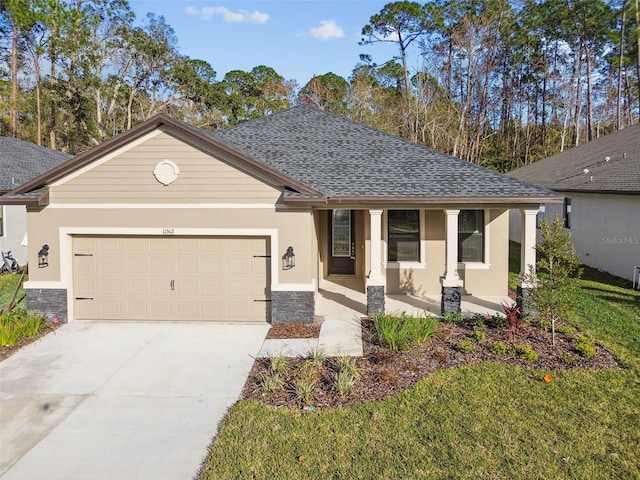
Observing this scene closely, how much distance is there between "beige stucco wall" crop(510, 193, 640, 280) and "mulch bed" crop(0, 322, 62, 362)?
14.7m

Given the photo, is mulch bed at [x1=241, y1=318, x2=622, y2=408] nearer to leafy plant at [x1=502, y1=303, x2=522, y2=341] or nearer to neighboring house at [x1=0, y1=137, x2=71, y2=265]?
leafy plant at [x1=502, y1=303, x2=522, y2=341]

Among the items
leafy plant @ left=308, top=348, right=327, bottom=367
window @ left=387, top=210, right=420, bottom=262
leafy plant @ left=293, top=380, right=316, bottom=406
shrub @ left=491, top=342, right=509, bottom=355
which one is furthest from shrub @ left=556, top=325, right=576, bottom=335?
leafy plant @ left=293, top=380, right=316, bottom=406

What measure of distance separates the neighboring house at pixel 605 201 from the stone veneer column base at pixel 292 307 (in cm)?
952

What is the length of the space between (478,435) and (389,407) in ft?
3.66

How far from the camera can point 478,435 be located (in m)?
5.15

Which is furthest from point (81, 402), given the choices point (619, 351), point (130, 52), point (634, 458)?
point (130, 52)

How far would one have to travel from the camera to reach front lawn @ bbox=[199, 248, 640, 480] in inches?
180

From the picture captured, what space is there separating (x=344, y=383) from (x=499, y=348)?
2.93 metres

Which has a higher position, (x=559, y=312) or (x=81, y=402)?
(x=559, y=312)

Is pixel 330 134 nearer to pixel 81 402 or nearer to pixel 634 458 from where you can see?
pixel 81 402

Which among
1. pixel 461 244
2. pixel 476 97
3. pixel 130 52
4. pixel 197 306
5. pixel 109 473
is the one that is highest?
Result: pixel 130 52

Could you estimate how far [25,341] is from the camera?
8469 millimetres

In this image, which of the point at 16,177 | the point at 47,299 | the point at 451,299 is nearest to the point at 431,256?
the point at 451,299

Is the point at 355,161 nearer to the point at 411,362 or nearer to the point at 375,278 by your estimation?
the point at 375,278
